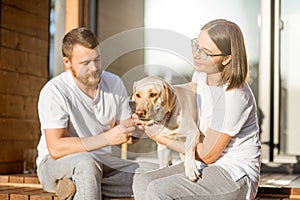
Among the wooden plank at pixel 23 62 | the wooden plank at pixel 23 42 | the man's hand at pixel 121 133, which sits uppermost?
the wooden plank at pixel 23 42

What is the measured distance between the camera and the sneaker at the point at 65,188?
114 inches

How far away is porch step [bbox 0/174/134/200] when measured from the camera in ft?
10.3

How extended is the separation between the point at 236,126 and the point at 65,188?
913 mm

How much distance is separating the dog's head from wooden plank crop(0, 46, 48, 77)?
1.56m

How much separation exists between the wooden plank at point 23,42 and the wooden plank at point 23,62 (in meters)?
0.03

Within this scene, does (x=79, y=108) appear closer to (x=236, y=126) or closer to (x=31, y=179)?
(x=31, y=179)

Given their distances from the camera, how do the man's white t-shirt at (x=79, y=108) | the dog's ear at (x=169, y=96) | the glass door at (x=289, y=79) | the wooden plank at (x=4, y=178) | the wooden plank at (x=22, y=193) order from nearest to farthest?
1. the dog's ear at (x=169, y=96)
2. the man's white t-shirt at (x=79, y=108)
3. the wooden plank at (x=22, y=193)
4. the wooden plank at (x=4, y=178)
5. the glass door at (x=289, y=79)

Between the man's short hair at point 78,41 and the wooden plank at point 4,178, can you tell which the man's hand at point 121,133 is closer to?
the man's short hair at point 78,41

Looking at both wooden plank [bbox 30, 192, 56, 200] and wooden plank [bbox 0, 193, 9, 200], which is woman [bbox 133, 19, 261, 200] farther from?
wooden plank [bbox 0, 193, 9, 200]

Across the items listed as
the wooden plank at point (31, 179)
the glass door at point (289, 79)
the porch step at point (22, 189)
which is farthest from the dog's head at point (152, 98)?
the glass door at point (289, 79)

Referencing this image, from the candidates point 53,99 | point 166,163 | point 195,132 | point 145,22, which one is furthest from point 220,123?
point 145,22

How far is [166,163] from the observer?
3160 millimetres

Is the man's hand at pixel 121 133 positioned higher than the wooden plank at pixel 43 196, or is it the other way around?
the man's hand at pixel 121 133

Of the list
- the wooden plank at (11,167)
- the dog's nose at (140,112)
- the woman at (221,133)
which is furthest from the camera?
the wooden plank at (11,167)
